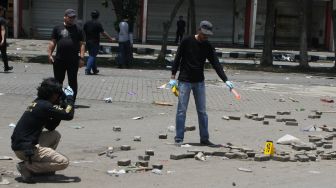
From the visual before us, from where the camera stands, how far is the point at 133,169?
7953mm

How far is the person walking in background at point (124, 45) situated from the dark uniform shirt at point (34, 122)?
53.8 feet

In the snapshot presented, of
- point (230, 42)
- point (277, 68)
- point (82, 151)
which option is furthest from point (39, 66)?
point (230, 42)

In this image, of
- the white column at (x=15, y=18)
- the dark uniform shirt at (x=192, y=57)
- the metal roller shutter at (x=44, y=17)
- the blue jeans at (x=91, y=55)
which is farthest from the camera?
the metal roller shutter at (x=44, y=17)

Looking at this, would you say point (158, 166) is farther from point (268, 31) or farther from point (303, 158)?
point (268, 31)

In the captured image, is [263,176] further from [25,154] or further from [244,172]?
[25,154]

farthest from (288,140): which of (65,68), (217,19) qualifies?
(217,19)

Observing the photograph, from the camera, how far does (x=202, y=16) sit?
144 ft

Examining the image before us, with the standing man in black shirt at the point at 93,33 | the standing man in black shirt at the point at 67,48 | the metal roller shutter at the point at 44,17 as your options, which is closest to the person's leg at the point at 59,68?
the standing man in black shirt at the point at 67,48

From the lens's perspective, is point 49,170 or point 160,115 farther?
point 160,115

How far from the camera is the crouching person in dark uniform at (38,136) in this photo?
7.07 meters

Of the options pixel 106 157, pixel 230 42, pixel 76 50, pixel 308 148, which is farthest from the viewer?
pixel 230 42

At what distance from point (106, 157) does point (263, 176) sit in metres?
2.19

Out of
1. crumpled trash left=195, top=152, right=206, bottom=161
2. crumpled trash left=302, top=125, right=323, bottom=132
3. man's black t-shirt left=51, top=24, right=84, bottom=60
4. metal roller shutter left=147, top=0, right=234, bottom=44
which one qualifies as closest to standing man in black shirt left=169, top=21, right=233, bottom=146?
crumpled trash left=195, top=152, right=206, bottom=161

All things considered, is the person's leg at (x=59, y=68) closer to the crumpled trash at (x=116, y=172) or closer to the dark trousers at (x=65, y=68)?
the dark trousers at (x=65, y=68)
